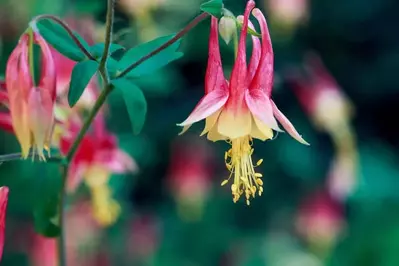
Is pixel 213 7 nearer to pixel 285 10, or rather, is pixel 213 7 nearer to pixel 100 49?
pixel 100 49

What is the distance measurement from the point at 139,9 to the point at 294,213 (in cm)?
137

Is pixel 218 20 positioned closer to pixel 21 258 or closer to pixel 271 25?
pixel 271 25

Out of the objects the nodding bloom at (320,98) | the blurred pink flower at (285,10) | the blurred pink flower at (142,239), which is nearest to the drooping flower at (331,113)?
the nodding bloom at (320,98)

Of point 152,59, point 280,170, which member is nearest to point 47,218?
point 152,59

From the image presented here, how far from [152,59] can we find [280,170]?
2288 mm

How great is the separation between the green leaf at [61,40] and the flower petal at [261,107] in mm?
300

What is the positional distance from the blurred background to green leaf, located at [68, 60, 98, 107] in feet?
5.68

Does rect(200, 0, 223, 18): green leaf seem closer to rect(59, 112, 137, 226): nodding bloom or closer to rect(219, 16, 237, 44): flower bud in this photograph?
rect(219, 16, 237, 44): flower bud

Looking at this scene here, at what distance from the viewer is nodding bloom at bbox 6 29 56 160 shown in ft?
4.84

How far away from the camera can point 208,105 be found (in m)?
1.57

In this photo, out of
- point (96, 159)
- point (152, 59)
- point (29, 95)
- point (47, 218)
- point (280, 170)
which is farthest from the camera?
point (280, 170)

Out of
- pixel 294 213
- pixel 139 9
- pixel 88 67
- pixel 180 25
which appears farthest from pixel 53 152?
pixel 294 213

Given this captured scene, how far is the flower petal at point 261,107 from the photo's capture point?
155cm

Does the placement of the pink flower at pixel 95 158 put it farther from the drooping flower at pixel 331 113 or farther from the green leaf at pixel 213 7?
the drooping flower at pixel 331 113
